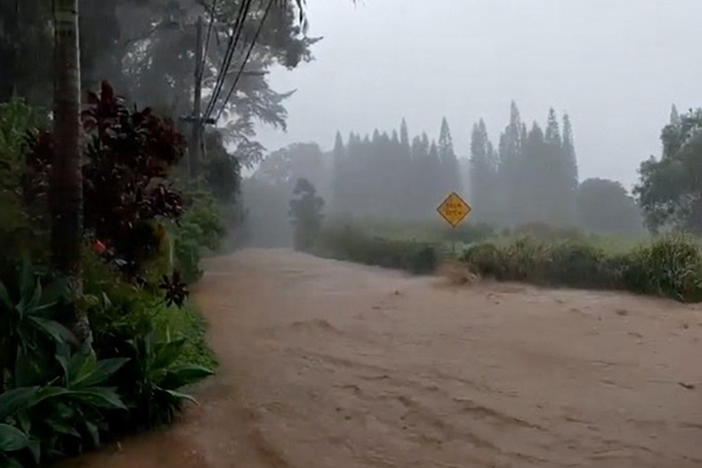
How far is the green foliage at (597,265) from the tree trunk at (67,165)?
959 cm

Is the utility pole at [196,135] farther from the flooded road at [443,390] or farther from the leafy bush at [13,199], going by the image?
the leafy bush at [13,199]

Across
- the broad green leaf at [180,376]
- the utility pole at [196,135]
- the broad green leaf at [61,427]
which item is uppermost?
the utility pole at [196,135]

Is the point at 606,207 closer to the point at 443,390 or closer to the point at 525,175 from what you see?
the point at 525,175

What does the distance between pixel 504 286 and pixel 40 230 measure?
9.56 meters

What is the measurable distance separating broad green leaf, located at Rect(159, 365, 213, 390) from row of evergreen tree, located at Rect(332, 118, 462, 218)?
1203 cm

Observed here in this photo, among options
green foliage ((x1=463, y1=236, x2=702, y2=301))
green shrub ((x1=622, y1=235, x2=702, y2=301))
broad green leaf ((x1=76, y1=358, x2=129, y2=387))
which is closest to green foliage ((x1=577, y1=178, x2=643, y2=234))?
green foliage ((x1=463, y1=236, x2=702, y2=301))

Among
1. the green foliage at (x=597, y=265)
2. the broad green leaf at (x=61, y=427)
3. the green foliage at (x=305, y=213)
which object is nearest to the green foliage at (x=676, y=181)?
the green foliage at (x=597, y=265)

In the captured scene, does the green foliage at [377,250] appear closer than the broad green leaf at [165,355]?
No

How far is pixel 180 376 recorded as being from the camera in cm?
402

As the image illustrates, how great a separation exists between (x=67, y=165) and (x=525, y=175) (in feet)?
42.6

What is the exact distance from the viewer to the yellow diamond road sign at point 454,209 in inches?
576

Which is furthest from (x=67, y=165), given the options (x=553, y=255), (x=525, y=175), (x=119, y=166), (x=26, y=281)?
(x=525, y=175)

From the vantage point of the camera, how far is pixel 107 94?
174 inches

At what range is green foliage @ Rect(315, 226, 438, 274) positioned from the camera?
1570cm
